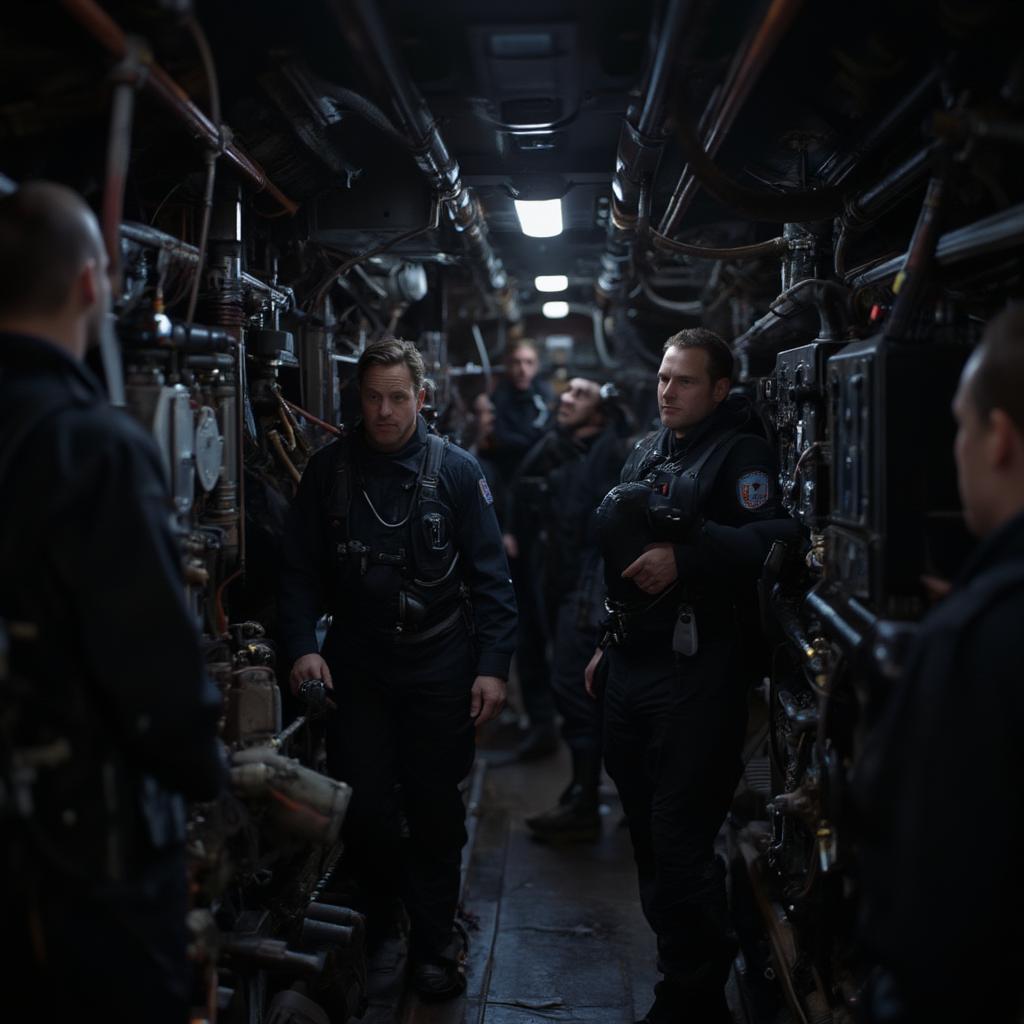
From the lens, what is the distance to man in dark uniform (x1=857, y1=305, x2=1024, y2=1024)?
1713mm

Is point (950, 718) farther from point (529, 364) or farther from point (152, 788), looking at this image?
point (529, 364)

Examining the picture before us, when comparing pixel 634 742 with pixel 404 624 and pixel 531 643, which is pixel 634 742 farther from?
pixel 531 643

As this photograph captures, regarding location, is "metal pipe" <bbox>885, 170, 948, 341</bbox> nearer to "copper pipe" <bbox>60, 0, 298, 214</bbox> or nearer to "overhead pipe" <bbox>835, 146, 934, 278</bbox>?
"overhead pipe" <bbox>835, 146, 934, 278</bbox>

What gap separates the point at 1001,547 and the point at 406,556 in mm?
2243

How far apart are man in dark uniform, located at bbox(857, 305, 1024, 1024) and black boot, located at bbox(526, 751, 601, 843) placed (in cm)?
391

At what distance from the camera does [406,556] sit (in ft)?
12.3

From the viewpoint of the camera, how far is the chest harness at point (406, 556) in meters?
3.73

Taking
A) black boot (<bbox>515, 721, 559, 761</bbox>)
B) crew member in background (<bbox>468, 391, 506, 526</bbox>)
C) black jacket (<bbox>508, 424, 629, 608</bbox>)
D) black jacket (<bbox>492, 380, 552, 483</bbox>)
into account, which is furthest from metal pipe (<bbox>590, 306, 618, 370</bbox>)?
black boot (<bbox>515, 721, 559, 761</bbox>)

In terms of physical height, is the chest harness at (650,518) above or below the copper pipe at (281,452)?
below

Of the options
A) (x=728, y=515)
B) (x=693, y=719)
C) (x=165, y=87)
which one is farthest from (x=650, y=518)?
(x=165, y=87)

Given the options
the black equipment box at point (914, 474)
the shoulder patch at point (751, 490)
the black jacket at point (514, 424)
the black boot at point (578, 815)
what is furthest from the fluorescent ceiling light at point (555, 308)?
the black equipment box at point (914, 474)

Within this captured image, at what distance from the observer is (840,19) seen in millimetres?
2729

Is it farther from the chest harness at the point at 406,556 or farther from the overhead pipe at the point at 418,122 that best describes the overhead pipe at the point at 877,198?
the chest harness at the point at 406,556

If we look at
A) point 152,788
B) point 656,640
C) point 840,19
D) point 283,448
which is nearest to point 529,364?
point 283,448
